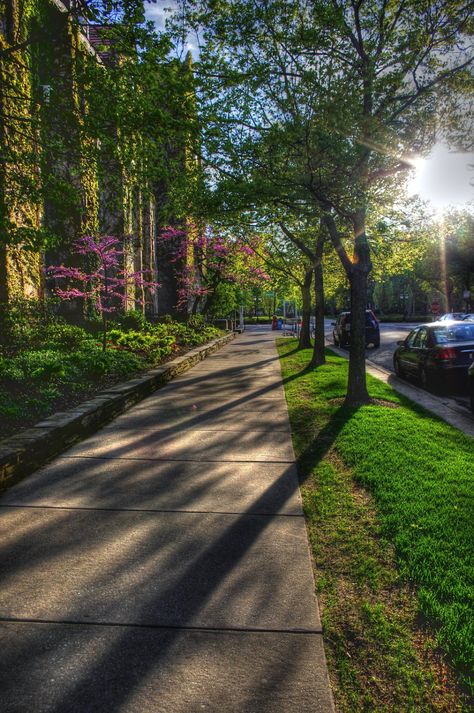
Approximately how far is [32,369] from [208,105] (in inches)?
230

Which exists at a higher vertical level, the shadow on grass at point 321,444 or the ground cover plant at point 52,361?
the ground cover plant at point 52,361

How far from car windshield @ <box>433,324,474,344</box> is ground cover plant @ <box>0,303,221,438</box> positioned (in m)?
6.71

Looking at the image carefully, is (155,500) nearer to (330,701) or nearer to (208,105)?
(330,701)

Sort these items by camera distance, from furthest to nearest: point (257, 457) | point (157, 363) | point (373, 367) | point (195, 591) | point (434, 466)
Answer: point (373, 367) → point (157, 363) → point (257, 457) → point (434, 466) → point (195, 591)

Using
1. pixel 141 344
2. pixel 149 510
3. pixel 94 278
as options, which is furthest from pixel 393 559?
pixel 94 278

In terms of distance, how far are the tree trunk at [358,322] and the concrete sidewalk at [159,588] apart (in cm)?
356

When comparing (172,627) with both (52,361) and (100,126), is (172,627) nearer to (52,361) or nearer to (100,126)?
(52,361)

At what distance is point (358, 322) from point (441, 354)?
8.34 feet

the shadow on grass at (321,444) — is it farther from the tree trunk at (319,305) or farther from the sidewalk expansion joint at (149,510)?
the tree trunk at (319,305)

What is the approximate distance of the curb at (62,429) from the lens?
4.80 meters

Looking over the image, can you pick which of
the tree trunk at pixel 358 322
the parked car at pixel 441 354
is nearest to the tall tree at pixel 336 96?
the tree trunk at pixel 358 322

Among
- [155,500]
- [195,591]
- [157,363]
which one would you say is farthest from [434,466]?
[157,363]

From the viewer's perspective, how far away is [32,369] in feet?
26.5

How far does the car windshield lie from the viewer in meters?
10.9
